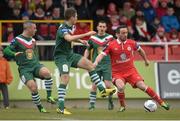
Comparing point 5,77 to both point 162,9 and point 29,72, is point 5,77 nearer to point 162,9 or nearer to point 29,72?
point 29,72

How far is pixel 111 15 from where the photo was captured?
26.3 metres

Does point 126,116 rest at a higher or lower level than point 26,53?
lower

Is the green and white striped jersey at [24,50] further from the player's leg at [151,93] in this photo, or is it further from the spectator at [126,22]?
the spectator at [126,22]

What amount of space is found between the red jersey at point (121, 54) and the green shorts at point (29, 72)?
182cm

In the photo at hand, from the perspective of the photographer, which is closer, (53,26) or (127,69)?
(127,69)

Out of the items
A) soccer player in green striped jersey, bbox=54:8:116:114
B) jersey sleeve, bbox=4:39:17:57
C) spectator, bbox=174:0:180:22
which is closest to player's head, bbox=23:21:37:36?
jersey sleeve, bbox=4:39:17:57

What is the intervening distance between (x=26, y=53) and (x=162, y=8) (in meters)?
9.76

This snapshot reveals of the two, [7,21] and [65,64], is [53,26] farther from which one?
[65,64]

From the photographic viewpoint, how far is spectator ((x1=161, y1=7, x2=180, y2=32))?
26609mm

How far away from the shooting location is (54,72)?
24.1 meters

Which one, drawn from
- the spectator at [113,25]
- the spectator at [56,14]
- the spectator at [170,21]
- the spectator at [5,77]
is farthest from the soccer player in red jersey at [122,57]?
the spectator at [170,21]

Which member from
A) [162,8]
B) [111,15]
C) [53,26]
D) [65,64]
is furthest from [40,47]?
[65,64]

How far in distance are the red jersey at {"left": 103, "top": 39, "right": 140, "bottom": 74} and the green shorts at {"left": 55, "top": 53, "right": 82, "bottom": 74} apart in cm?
186

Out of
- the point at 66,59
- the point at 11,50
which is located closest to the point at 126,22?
the point at 11,50
